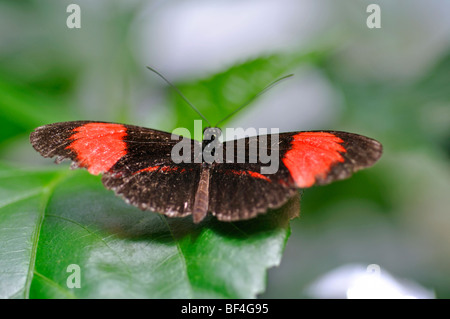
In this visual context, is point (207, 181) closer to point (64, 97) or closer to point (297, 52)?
point (297, 52)

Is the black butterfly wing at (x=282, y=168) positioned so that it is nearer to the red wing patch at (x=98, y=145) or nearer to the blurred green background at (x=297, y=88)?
the red wing patch at (x=98, y=145)

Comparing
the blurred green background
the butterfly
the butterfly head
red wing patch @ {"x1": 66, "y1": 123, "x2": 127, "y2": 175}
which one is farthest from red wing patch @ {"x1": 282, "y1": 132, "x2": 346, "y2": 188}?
the blurred green background

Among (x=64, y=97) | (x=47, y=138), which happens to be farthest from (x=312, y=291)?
(x=64, y=97)

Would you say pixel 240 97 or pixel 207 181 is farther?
pixel 240 97

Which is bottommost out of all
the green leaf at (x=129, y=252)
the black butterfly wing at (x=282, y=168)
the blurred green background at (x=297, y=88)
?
the green leaf at (x=129, y=252)

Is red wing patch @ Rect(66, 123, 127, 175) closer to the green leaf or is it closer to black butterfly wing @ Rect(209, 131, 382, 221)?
the green leaf

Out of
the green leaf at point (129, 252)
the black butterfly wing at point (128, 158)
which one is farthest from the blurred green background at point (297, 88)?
the green leaf at point (129, 252)
